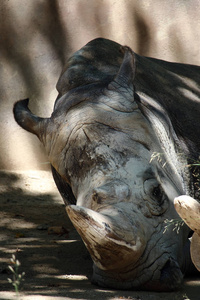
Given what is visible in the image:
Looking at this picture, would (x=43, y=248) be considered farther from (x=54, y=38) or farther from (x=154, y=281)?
(x=54, y=38)

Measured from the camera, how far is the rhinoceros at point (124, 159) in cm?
319

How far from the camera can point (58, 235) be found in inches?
205

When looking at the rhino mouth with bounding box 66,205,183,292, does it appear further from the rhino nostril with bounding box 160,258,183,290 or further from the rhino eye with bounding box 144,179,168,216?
the rhino eye with bounding box 144,179,168,216

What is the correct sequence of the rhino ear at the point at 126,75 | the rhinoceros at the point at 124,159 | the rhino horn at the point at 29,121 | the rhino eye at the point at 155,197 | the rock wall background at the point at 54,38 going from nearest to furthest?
the rhinoceros at the point at 124,159 < the rhino eye at the point at 155,197 < the rhino ear at the point at 126,75 < the rhino horn at the point at 29,121 < the rock wall background at the point at 54,38

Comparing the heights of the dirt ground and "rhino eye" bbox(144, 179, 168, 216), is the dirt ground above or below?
below

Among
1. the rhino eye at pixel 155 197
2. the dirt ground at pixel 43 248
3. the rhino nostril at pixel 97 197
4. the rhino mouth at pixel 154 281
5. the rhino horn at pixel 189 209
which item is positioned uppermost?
the rhino horn at pixel 189 209

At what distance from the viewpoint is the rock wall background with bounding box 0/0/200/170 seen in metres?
7.20

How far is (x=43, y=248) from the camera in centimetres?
466

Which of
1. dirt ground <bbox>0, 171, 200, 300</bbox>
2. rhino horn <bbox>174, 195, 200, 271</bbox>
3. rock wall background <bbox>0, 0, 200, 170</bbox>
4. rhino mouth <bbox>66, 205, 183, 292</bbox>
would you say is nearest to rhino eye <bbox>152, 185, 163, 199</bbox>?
rhino mouth <bbox>66, 205, 183, 292</bbox>

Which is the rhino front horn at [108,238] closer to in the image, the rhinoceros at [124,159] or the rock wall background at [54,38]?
the rhinoceros at [124,159]

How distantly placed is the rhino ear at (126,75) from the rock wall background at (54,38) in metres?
3.12

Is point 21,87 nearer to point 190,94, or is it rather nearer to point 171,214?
point 190,94

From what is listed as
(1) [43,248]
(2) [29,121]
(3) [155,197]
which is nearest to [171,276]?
(3) [155,197]

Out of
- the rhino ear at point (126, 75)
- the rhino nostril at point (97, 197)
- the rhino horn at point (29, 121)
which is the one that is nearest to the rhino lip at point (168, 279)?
the rhino nostril at point (97, 197)
